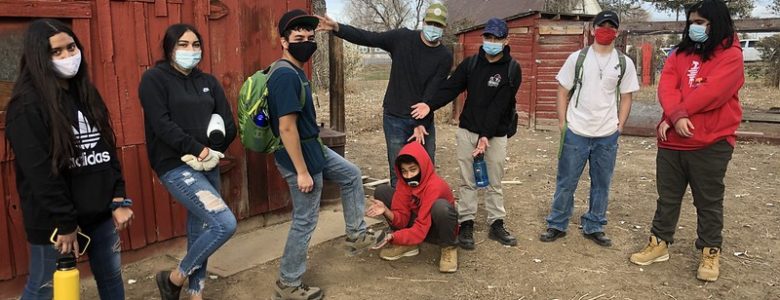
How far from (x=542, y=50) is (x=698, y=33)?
760cm

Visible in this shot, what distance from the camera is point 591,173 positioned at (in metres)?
5.06

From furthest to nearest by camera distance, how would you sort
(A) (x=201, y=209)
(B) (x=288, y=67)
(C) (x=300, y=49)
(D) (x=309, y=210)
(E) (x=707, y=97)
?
(E) (x=707, y=97) → (D) (x=309, y=210) → (C) (x=300, y=49) → (B) (x=288, y=67) → (A) (x=201, y=209)

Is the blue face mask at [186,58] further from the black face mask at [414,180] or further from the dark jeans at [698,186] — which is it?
the dark jeans at [698,186]

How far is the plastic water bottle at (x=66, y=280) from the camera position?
8.80 ft

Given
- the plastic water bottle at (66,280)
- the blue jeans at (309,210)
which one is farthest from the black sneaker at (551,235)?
the plastic water bottle at (66,280)

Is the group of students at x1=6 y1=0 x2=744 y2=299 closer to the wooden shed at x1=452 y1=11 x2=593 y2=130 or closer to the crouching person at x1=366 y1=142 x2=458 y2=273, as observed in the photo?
the crouching person at x1=366 y1=142 x2=458 y2=273

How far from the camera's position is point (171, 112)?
3424 millimetres

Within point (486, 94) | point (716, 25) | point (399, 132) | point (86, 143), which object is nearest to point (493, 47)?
point (486, 94)

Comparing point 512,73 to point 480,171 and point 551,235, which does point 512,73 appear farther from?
point 551,235

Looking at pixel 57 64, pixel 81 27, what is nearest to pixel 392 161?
pixel 81 27

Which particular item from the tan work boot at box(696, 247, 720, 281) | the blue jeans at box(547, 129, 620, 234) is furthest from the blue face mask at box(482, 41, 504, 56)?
the tan work boot at box(696, 247, 720, 281)

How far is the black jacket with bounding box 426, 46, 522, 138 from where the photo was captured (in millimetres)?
4812

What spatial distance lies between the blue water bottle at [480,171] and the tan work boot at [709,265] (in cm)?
171

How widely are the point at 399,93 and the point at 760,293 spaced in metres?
3.03
